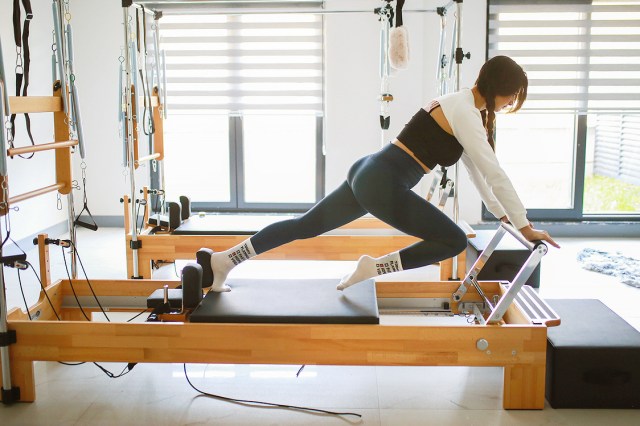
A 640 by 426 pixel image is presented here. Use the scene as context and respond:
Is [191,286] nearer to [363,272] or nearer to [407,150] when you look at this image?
[363,272]

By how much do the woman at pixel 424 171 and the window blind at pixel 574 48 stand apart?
312cm

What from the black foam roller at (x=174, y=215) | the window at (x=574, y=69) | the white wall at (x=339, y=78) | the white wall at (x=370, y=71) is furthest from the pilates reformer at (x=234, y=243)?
the window at (x=574, y=69)

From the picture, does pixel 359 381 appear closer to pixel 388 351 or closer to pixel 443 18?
pixel 388 351

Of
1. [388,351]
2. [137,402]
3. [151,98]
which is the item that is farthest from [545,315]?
[151,98]

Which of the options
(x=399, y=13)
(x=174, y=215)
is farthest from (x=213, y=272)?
(x=399, y=13)

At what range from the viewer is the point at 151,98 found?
438cm

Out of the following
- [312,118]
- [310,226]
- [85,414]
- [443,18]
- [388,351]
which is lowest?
[85,414]

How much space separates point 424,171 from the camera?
2.54 metres

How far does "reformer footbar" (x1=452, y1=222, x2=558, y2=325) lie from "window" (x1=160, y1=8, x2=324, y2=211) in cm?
296

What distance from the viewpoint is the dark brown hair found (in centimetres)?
236

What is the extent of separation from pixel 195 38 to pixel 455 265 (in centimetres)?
301

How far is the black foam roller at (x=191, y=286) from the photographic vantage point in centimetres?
255

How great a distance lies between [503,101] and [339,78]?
3174 millimetres

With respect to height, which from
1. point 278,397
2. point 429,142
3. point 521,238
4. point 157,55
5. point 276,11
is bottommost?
point 278,397
